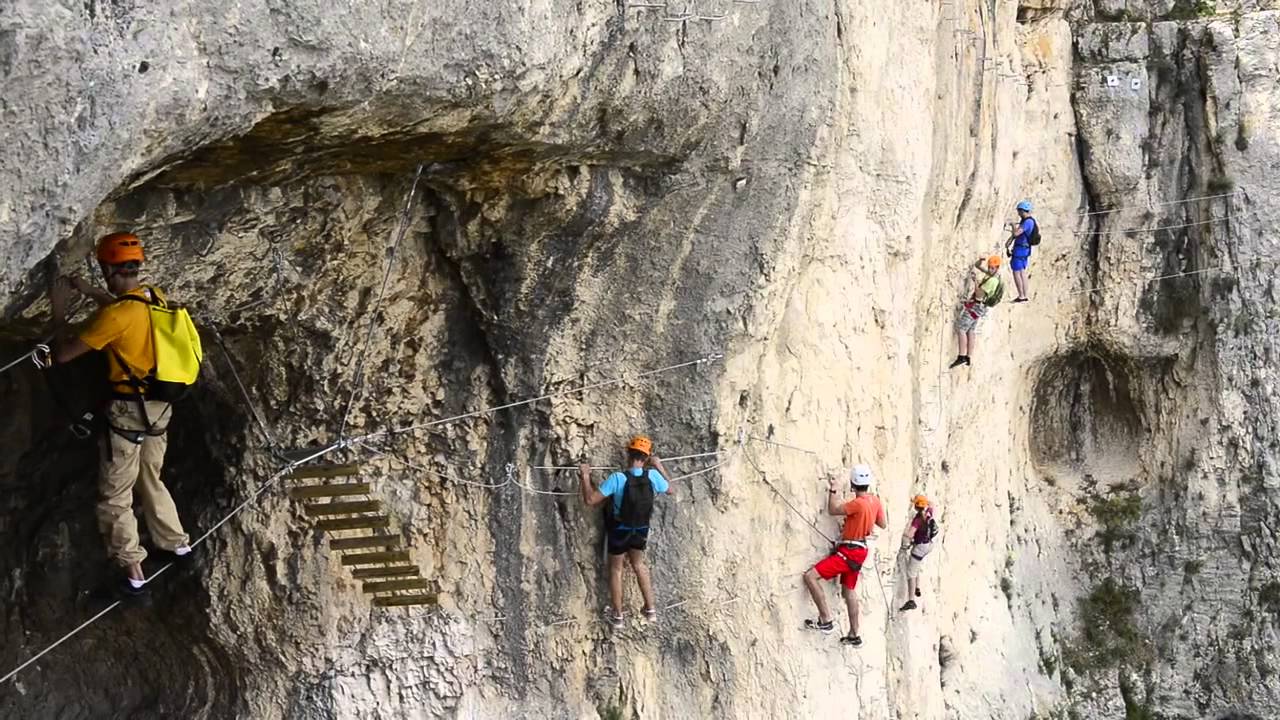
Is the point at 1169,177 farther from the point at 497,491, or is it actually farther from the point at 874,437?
the point at 497,491

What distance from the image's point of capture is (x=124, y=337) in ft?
24.4

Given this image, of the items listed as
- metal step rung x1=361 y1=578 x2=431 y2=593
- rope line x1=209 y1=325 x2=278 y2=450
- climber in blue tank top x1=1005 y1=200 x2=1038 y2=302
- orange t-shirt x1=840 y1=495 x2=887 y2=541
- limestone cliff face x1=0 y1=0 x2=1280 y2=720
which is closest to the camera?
limestone cliff face x1=0 y1=0 x2=1280 y2=720

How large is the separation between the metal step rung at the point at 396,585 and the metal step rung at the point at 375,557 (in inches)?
7.9

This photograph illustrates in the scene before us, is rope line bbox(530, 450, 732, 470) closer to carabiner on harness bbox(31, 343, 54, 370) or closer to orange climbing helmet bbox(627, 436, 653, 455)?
orange climbing helmet bbox(627, 436, 653, 455)

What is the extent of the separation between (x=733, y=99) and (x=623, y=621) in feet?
12.9

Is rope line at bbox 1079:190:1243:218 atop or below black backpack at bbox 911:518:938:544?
atop

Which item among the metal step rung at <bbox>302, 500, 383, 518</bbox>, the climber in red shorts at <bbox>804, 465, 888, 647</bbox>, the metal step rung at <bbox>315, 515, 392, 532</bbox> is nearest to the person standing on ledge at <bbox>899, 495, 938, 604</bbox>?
the climber in red shorts at <bbox>804, 465, 888, 647</bbox>

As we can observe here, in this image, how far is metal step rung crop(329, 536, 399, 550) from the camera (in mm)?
9828

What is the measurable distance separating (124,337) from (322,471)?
7.10ft

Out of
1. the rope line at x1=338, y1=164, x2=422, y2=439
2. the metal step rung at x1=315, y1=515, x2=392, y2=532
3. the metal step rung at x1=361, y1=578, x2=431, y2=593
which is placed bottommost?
the metal step rung at x1=361, y1=578, x2=431, y2=593

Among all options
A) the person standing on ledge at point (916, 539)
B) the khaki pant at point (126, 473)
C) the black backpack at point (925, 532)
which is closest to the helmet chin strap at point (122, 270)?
the khaki pant at point (126, 473)

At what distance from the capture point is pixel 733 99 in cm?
982

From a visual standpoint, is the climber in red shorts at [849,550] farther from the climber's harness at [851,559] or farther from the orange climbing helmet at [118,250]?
the orange climbing helmet at [118,250]

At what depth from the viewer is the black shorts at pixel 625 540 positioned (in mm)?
10680
